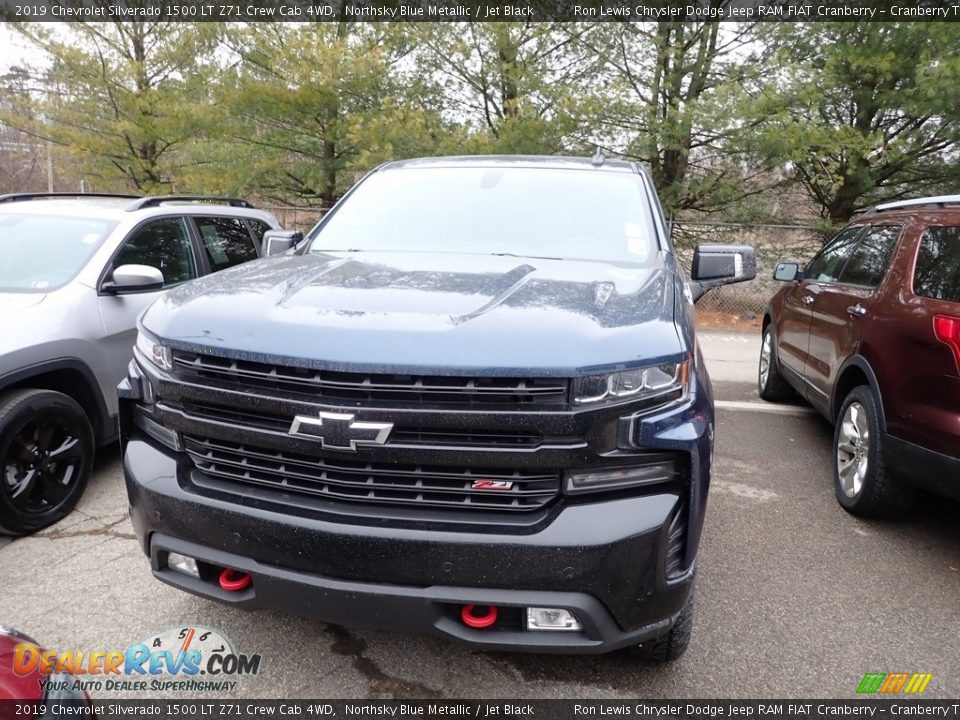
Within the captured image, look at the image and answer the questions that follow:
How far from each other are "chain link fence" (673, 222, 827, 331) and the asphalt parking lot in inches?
361

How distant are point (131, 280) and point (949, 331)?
4251 millimetres

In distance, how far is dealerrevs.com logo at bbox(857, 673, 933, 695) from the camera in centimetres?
233

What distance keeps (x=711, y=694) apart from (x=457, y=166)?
2941 mm

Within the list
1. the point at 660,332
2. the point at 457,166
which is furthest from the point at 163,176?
the point at 660,332

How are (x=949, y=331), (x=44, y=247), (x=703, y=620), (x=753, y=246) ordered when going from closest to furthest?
(x=703, y=620), (x=949, y=331), (x=44, y=247), (x=753, y=246)

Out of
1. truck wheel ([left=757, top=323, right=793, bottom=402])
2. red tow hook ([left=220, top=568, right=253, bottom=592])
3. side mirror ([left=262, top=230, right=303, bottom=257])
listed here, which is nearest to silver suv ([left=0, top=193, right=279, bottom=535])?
side mirror ([left=262, top=230, right=303, bottom=257])

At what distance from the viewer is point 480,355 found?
5.86 ft

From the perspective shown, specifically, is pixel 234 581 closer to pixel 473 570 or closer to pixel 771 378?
pixel 473 570

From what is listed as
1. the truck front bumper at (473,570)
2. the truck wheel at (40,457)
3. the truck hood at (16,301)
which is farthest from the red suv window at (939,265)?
the truck hood at (16,301)

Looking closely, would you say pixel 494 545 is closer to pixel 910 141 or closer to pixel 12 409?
pixel 12 409

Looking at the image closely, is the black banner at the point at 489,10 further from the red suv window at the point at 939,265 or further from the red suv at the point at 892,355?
the red suv window at the point at 939,265

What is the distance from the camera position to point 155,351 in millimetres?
2148

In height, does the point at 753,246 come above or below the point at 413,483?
below

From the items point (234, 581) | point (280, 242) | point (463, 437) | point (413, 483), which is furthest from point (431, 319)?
point (280, 242)
